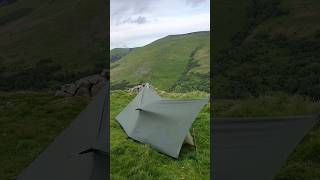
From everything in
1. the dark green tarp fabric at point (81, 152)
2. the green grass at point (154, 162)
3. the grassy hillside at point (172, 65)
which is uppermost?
the grassy hillside at point (172, 65)

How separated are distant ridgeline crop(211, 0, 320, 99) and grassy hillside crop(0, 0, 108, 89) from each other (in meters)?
22.0

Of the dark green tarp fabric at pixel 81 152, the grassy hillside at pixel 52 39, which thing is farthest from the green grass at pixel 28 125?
the grassy hillside at pixel 52 39

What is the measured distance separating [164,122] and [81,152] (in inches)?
179

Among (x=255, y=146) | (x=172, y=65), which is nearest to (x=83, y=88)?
(x=255, y=146)

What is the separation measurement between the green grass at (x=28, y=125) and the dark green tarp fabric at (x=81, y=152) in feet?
12.8

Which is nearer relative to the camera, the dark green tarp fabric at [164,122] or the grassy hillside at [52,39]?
the dark green tarp fabric at [164,122]

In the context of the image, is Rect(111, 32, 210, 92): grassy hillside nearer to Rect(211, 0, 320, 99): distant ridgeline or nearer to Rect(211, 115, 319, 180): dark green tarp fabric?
Rect(211, 0, 320, 99): distant ridgeline

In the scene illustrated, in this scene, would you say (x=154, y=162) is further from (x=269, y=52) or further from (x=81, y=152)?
(x=269, y=52)

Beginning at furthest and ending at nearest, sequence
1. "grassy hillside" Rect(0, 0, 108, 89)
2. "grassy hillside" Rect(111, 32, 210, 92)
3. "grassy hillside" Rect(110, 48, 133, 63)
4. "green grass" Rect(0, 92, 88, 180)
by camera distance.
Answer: "grassy hillside" Rect(110, 48, 133, 63)
"grassy hillside" Rect(111, 32, 210, 92)
"grassy hillside" Rect(0, 0, 108, 89)
"green grass" Rect(0, 92, 88, 180)

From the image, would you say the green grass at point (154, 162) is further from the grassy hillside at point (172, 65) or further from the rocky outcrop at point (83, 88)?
the grassy hillside at point (172, 65)

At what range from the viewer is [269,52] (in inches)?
2488

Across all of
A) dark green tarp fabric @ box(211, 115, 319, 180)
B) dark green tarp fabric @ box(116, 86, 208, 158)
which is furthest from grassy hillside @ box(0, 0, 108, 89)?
dark green tarp fabric @ box(211, 115, 319, 180)

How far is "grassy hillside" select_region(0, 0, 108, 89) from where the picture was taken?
66.6m

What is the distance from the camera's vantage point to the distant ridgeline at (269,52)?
1791 inches
